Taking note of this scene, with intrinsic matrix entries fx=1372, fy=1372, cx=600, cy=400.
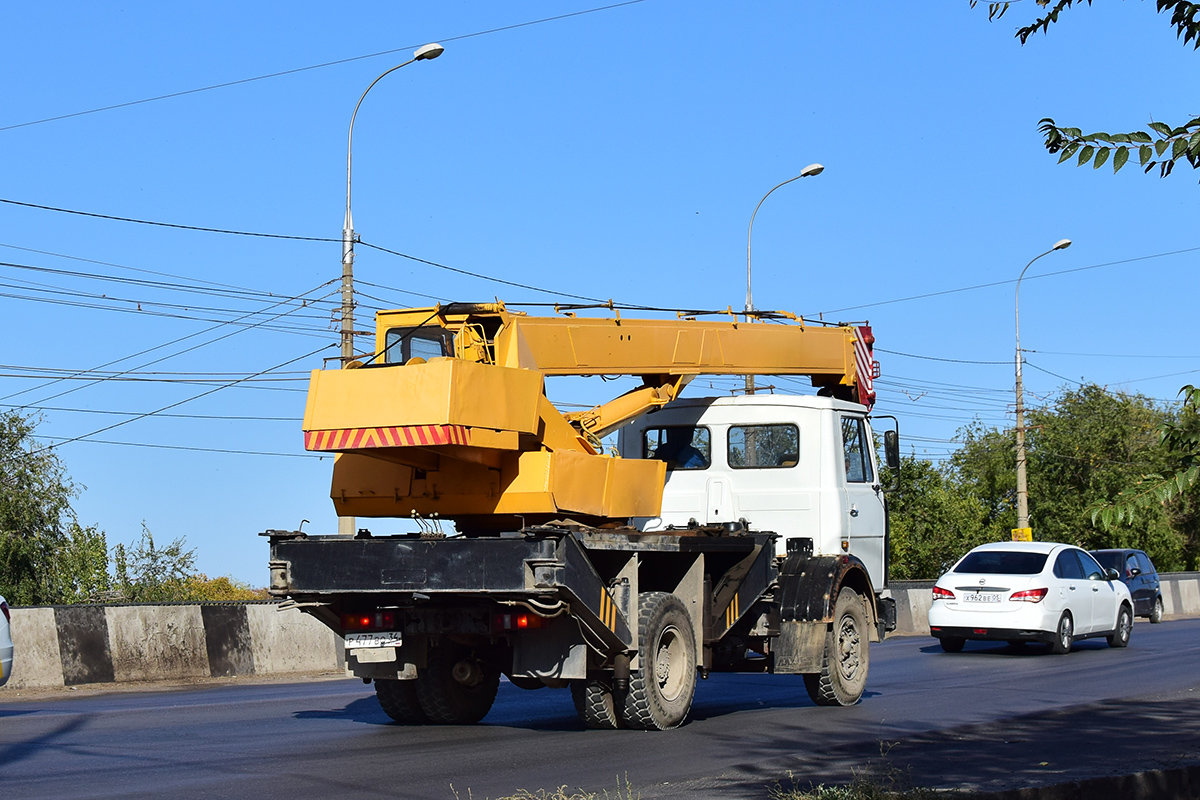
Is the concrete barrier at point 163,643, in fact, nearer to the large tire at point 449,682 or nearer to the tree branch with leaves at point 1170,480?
the large tire at point 449,682

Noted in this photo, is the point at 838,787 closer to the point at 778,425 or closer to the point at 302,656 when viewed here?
→ the point at 778,425

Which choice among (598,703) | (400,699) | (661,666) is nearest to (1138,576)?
(661,666)

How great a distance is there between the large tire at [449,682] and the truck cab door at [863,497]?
391 centimetres

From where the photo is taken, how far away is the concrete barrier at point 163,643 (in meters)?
15.3

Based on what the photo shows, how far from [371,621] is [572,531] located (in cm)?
187

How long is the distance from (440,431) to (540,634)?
1.79m

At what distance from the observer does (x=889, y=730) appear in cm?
1073

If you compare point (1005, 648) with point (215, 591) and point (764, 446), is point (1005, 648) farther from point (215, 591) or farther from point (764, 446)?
point (215, 591)

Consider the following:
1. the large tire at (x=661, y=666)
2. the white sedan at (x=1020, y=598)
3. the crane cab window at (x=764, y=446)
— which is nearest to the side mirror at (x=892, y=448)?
the crane cab window at (x=764, y=446)

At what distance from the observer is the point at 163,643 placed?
650 inches

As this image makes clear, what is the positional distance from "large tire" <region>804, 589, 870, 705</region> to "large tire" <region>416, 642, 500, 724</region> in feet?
9.86

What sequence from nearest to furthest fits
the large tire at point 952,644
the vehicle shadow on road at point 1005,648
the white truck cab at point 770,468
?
the white truck cab at point 770,468 → the vehicle shadow on road at point 1005,648 → the large tire at point 952,644

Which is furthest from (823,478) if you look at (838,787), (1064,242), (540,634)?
(1064,242)

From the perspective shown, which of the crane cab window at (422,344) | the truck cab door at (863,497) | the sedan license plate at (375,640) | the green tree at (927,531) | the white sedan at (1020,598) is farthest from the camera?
the green tree at (927,531)
